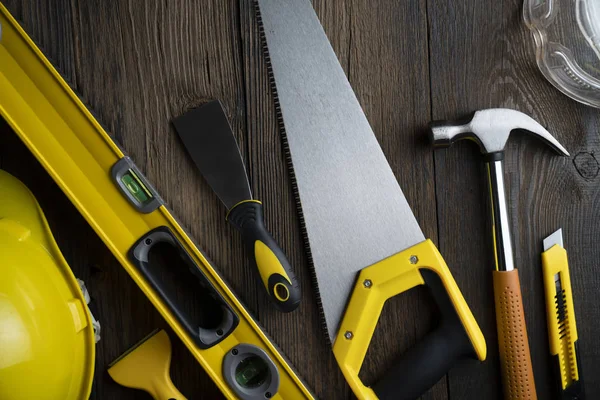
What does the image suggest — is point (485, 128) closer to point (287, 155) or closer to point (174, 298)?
point (287, 155)

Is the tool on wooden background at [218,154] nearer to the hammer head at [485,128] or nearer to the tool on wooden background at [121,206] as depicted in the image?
the tool on wooden background at [121,206]

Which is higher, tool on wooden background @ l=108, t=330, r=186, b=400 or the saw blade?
the saw blade

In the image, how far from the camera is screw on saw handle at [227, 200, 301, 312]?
0.80 metres

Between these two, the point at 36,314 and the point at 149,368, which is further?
the point at 149,368

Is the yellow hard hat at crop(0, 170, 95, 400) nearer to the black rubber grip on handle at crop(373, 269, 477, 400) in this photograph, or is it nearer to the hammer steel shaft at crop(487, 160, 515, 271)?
the black rubber grip on handle at crop(373, 269, 477, 400)

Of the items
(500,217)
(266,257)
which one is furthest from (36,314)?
(500,217)


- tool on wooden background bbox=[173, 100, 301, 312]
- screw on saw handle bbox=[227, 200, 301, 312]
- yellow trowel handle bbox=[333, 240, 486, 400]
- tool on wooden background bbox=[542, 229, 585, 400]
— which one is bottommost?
tool on wooden background bbox=[542, 229, 585, 400]

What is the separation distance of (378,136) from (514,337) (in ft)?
1.14

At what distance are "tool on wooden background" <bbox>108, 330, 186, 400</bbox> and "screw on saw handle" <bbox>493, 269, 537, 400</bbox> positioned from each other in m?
0.47

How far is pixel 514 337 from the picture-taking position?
83 centimetres

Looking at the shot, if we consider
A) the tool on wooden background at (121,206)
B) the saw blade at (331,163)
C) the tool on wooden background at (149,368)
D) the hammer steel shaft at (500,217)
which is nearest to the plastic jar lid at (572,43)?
the hammer steel shaft at (500,217)

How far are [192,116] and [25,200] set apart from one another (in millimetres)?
263

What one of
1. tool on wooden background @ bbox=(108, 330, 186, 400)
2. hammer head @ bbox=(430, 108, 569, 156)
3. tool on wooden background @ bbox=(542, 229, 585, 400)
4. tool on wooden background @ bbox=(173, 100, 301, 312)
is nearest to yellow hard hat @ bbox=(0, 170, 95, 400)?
tool on wooden background @ bbox=(108, 330, 186, 400)

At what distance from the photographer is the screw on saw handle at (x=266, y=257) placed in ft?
2.64
